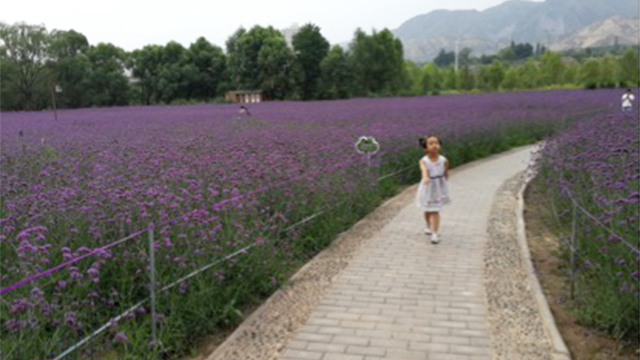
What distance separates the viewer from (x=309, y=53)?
6669 cm

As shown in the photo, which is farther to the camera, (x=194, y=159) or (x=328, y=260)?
(x=194, y=159)

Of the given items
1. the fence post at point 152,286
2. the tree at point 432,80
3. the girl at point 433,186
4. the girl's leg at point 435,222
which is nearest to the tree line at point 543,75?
the tree at point 432,80

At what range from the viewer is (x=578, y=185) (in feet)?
23.4

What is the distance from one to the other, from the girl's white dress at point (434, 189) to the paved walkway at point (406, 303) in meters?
0.50

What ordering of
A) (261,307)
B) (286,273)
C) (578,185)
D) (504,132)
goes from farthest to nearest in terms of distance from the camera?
(504,132) → (578,185) → (286,273) → (261,307)

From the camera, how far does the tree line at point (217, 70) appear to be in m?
60.5

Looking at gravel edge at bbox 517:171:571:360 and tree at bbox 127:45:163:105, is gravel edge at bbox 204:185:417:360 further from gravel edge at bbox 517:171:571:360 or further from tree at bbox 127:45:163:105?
tree at bbox 127:45:163:105

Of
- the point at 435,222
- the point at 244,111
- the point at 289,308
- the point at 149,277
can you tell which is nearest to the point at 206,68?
the point at 244,111

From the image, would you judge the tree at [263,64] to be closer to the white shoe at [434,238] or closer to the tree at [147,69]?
the tree at [147,69]

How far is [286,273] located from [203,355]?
2.04 metres

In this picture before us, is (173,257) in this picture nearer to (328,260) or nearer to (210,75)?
(328,260)

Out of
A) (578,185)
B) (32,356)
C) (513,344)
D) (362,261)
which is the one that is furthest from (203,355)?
(578,185)

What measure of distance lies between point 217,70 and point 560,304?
67988mm

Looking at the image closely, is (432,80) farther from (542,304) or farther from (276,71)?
(542,304)
